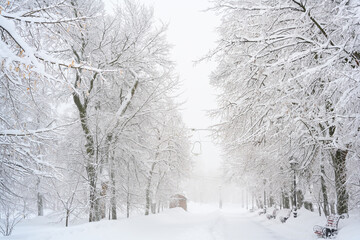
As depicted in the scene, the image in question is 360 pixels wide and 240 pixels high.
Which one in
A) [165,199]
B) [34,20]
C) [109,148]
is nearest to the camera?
[34,20]

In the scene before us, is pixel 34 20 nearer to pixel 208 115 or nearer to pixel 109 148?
pixel 208 115

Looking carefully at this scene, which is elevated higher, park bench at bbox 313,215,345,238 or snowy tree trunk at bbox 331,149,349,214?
snowy tree trunk at bbox 331,149,349,214

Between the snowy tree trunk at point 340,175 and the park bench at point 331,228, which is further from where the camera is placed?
the park bench at point 331,228

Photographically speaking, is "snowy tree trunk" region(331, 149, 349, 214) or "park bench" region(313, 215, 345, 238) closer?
"snowy tree trunk" region(331, 149, 349, 214)

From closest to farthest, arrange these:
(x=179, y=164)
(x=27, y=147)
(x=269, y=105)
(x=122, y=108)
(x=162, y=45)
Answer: (x=27, y=147)
(x=269, y=105)
(x=122, y=108)
(x=162, y=45)
(x=179, y=164)

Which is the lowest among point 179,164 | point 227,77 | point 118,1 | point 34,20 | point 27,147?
point 179,164

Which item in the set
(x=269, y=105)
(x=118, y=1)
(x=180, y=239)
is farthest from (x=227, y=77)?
(x=118, y=1)

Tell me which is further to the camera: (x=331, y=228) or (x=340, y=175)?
(x=331, y=228)

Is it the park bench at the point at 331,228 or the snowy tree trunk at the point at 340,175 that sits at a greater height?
the snowy tree trunk at the point at 340,175

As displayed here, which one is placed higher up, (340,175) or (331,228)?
(340,175)

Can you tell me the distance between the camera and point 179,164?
48.8ft

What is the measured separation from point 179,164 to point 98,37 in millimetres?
8811

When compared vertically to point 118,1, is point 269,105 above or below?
below

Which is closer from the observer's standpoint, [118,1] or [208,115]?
[208,115]
